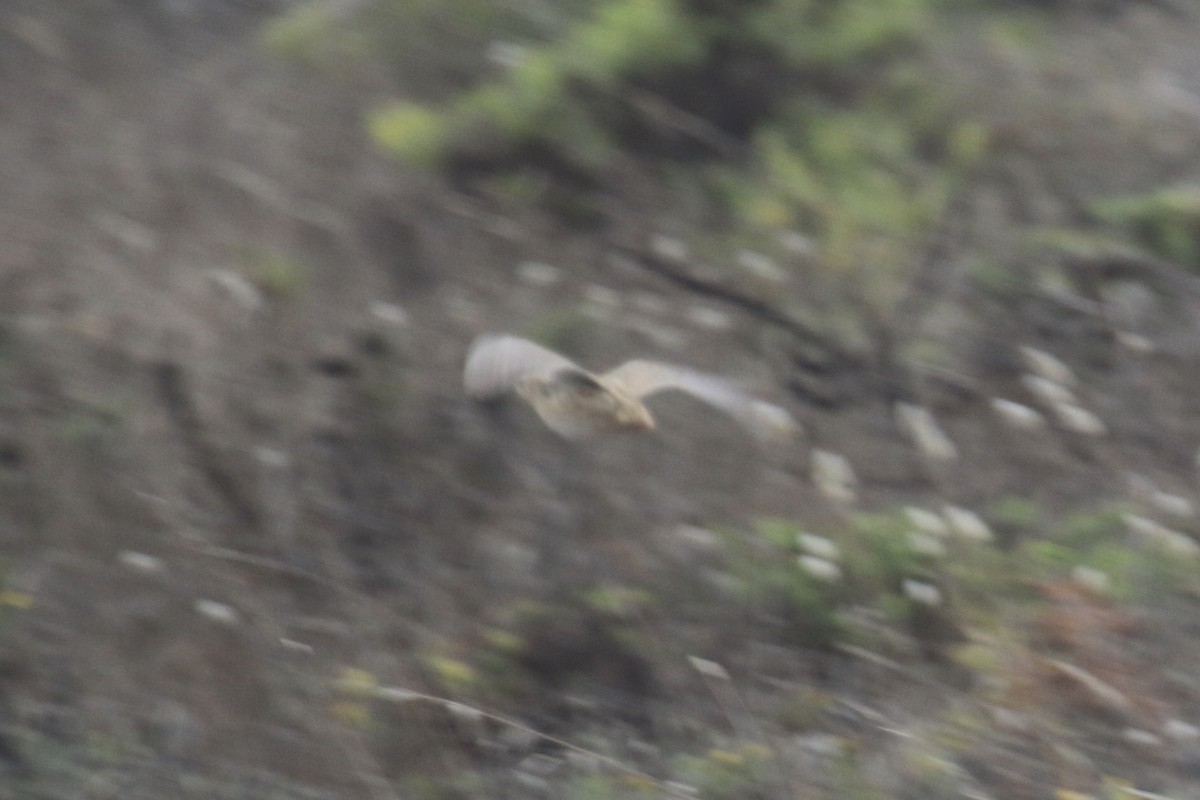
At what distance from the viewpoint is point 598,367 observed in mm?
5617

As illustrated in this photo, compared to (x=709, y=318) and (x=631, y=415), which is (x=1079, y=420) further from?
(x=631, y=415)

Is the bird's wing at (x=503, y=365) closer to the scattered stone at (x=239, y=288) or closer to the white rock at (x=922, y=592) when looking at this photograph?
the white rock at (x=922, y=592)

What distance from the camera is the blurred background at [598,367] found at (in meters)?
4.42

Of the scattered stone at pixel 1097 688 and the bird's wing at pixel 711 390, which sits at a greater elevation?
the bird's wing at pixel 711 390

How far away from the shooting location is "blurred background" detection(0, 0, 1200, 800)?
4422 millimetres

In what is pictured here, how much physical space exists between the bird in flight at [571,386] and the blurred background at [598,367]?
1.83 feet

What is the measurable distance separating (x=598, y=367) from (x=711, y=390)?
124cm

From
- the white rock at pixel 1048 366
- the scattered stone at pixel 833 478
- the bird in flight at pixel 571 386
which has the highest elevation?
the white rock at pixel 1048 366

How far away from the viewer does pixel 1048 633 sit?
4.38 metres

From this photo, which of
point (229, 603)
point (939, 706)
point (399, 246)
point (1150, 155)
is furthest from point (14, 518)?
point (1150, 155)

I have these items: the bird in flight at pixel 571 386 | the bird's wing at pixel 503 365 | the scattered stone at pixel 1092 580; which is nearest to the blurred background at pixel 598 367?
the scattered stone at pixel 1092 580

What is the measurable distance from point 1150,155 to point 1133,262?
0.68m

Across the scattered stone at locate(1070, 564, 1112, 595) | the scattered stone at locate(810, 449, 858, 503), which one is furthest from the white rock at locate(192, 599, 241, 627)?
the scattered stone at locate(1070, 564, 1112, 595)

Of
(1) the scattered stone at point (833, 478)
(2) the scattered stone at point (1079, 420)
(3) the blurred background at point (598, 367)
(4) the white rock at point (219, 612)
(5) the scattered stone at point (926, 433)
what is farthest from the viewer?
(5) the scattered stone at point (926, 433)
